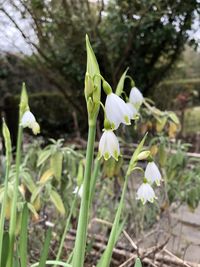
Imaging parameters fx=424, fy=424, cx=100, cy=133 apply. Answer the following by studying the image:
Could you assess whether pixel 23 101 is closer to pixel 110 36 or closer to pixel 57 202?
pixel 57 202

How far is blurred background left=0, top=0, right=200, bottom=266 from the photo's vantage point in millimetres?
2066

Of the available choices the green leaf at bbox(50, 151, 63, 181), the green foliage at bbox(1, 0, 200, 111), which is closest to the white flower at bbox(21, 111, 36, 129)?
the green leaf at bbox(50, 151, 63, 181)

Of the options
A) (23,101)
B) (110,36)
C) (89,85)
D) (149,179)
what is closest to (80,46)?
(110,36)

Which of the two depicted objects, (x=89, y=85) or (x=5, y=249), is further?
(x=5, y=249)

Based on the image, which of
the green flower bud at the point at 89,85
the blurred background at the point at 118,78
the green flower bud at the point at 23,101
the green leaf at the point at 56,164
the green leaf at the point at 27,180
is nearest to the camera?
the green flower bud at the point at 89,85

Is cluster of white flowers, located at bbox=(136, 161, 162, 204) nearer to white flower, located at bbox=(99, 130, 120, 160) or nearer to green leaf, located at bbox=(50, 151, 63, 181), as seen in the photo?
white flower, located at bbox=(99, 130, 120, 160)

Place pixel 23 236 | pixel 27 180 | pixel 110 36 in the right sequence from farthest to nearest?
pixel 110 36 < pixel 27 180 < pixel 23 236

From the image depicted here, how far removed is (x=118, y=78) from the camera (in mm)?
4031

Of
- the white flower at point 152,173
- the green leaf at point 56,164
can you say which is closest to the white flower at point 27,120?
the white flower at point 152,173

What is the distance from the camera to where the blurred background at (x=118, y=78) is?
2066mm

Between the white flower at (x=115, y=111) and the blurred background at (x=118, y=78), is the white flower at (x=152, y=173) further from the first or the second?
the blurred background at (x=118, y=78)

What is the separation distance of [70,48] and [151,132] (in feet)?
5.64

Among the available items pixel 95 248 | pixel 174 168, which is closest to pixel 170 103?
pixel 174 168

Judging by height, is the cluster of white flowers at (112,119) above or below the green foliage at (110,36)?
below
